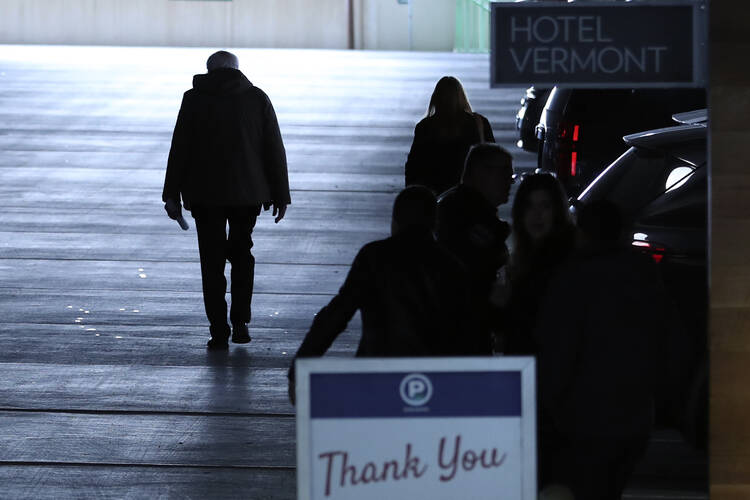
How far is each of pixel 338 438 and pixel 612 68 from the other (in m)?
1.65

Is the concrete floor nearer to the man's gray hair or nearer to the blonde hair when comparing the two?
the blonde hair

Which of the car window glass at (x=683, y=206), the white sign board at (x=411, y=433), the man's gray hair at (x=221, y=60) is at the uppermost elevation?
the man's gray hair at (x=221, y=60)

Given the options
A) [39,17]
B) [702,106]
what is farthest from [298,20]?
[702,106]

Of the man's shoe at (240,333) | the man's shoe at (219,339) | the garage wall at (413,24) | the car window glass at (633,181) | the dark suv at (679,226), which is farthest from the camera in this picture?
the garage wall at (413,24)

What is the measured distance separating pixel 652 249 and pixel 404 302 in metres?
2.30

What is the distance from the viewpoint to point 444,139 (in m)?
8.67

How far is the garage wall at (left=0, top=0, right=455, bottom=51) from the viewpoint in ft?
110

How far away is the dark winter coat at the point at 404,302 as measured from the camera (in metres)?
5.12

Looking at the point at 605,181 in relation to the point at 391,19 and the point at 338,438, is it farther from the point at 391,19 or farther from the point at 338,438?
the point at 391,19

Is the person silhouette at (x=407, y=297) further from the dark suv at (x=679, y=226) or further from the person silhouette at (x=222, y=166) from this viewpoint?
the person silhouette at (x=222, y=166)

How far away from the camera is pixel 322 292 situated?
36.4 feet

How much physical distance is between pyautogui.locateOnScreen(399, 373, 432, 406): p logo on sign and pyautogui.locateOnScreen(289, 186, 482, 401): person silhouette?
85 centimetres

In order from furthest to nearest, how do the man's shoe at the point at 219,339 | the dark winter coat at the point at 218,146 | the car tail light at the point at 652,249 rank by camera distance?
the man's shoe at the point at 219,339
the dark winter coat at the point at 218,146
the car tail light at the point at 652,249

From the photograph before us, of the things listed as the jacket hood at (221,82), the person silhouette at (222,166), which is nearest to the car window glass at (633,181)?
the person silhouette at (222,166)
